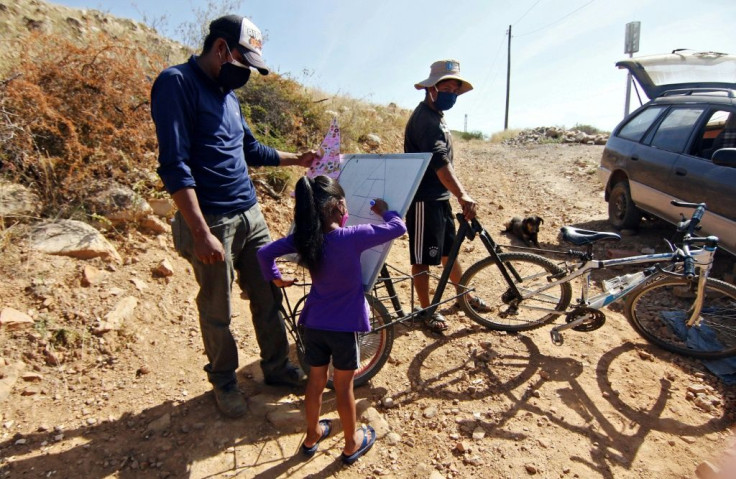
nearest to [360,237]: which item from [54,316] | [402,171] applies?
[402,171]

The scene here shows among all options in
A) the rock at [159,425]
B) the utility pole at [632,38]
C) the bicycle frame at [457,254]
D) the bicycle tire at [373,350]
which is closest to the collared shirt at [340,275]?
the bicycle tire at [373,350]

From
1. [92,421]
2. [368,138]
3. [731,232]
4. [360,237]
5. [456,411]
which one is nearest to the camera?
[360,237]

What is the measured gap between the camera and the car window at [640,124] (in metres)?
5.35

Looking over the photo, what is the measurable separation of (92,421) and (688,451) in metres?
3.57

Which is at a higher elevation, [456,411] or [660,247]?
[660,247]

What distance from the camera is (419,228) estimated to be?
3.38m

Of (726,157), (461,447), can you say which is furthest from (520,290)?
(726,157)

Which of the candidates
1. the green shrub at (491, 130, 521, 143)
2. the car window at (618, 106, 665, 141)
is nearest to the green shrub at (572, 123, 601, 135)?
the green shrub at (491, 130, 521, 143)

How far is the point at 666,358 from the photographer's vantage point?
327 centimetres

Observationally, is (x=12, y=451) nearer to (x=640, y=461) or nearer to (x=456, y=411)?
(x=456, y=411)

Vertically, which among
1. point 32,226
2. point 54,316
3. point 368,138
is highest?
point 368,138

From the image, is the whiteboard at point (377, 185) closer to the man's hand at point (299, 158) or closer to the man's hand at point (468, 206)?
the man's hand at point (299, 158)

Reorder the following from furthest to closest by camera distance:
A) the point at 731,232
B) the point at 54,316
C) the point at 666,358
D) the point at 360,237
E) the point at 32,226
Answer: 1. the point at 731,232
2. the point at 32,226
3. the point at 666,358
4. the point at 54,316
5. the point at 360,237

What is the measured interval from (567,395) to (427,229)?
1.54 m
